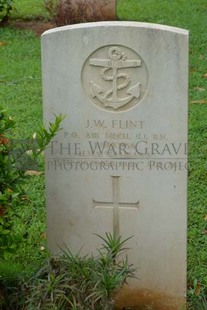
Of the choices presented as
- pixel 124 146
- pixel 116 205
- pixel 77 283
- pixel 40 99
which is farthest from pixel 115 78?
pixel 40 99

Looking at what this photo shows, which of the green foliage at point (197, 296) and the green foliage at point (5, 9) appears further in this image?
the green foliage at point (5, 9)

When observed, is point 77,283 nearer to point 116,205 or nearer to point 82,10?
point 116,205

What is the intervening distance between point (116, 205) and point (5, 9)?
22.2 ft

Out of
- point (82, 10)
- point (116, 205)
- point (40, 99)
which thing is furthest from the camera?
point (82, 10)

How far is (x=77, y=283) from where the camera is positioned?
4.31 meters

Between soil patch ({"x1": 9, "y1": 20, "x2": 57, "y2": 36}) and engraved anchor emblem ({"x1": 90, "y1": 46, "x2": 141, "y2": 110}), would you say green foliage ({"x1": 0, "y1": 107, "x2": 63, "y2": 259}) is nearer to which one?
engraved anchor emblem ({"x1": 90, "y1": 46, "x2": 141, "y2": 110})

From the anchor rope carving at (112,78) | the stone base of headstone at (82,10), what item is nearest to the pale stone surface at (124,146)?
the anchor rope carving at (112,78)

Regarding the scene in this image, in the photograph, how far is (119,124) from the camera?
4.54 m

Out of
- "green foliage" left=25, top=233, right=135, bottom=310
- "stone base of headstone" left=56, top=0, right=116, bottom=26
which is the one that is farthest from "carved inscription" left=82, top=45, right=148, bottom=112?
"stone base of headstone" left=56, top=0, right=116, bottom=26

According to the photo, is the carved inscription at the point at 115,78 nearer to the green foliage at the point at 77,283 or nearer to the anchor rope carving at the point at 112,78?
the anchor rope carving at the point at 112,78

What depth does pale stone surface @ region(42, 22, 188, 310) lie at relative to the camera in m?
4.43

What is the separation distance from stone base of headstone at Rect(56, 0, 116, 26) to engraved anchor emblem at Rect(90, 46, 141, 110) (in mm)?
5819

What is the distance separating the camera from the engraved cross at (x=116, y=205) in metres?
4.64

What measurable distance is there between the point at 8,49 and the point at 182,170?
5.71m
